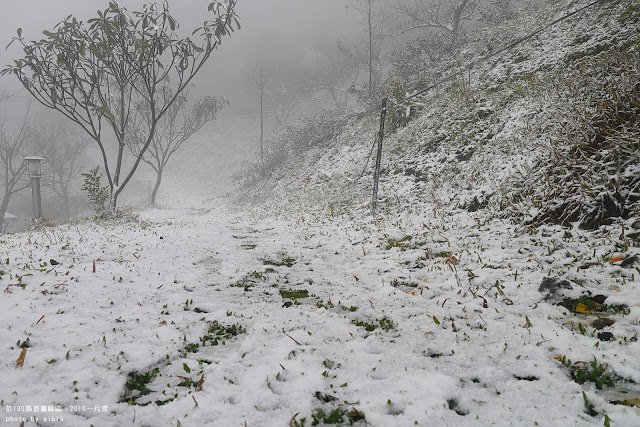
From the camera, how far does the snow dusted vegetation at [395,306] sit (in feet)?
7.89

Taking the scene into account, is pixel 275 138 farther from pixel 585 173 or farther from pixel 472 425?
pixel 472 425

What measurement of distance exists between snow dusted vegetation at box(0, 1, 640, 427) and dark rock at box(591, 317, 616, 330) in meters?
0.03

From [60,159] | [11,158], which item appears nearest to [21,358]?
[11,158]

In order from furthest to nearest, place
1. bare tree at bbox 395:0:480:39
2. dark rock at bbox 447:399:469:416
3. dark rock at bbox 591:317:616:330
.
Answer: bare tree at bbox 395:0:480:39, dark rock at bbox 591:317:616:330, dark rock at bbox 447:399:469:416

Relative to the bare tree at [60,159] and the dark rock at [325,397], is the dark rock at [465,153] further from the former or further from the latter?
the bare tree at [60,159]

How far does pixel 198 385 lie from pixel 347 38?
43590 mm

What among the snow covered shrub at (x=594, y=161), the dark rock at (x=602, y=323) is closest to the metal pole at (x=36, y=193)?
the snow covered shrub at (x=594, y=161)

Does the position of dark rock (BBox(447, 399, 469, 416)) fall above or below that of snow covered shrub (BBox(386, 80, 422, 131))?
below

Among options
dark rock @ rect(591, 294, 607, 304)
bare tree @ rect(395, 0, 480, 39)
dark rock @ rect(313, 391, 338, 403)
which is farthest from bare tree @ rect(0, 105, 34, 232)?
dark rock @ rect(591, 294, 607, 304)

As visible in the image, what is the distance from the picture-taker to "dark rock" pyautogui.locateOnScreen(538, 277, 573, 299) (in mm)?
3671

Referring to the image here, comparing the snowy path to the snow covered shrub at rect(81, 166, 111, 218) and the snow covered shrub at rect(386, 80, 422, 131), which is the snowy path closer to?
the snow covered shrub at rect(81, 166, 111, 218)

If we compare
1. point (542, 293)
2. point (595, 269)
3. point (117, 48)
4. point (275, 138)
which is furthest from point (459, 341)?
point (275, 138)

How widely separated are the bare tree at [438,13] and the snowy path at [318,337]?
62.7ft

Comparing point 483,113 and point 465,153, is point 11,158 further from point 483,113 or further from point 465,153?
point 483,113
